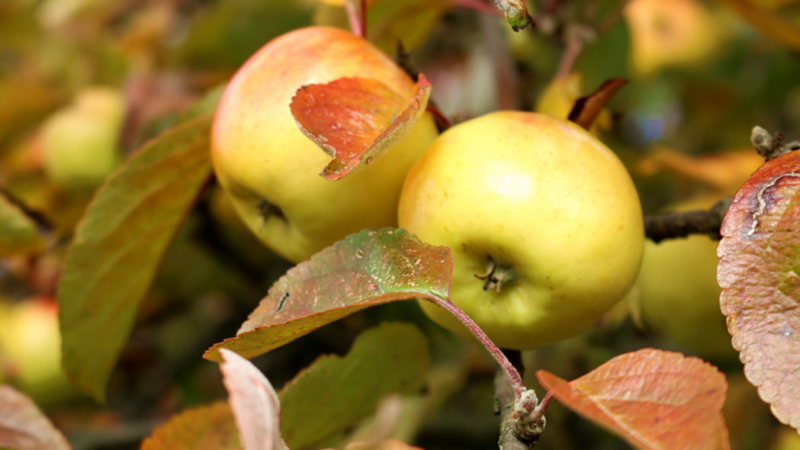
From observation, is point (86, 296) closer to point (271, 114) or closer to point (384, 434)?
point (271, 114)

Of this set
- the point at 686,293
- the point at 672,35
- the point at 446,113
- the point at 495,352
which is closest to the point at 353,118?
the point at 495,352

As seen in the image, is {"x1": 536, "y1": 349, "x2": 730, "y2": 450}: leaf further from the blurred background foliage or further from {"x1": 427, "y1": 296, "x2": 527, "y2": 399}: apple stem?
the blurred background foliage

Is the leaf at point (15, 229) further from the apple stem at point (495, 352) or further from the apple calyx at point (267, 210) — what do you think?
the apple stem at point (495, 352)

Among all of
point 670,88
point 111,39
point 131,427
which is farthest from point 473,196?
point 111,39

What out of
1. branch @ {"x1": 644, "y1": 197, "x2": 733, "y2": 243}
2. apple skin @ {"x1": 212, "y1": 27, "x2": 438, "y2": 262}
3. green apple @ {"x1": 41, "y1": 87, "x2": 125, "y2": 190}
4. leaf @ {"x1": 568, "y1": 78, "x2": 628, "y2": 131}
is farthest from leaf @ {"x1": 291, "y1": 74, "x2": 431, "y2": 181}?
green apple @ {"x1": 41, "y1": 87, "x2": 125, "y2": 190}

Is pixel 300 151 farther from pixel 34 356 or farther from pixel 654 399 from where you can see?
pixel 34 356

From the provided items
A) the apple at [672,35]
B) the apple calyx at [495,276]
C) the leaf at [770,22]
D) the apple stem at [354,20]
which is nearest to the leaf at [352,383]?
the apple calyx at [495,276]
